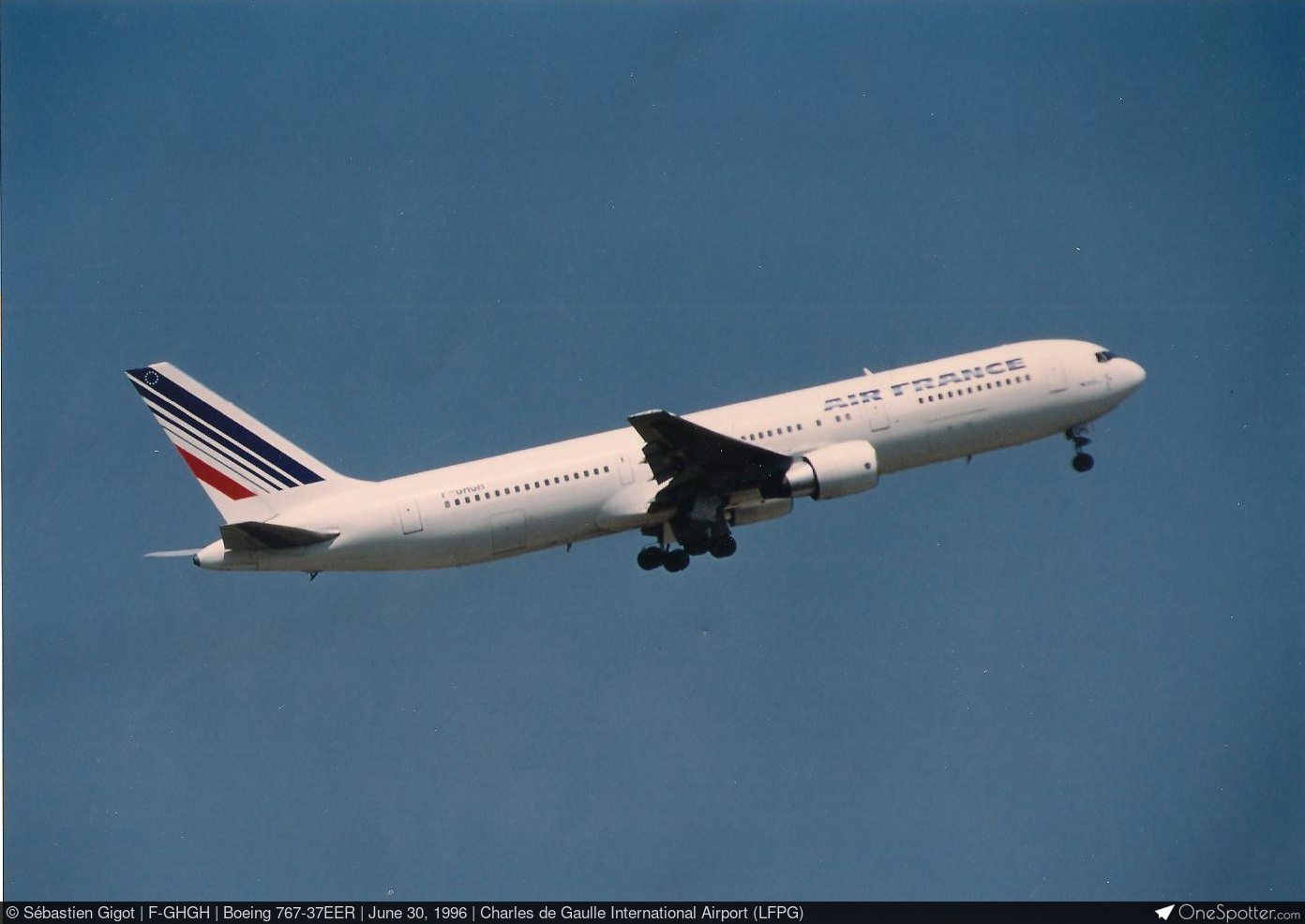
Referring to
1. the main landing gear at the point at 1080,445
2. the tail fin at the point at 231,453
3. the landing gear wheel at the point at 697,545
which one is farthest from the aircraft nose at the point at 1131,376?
the tail fin at the point at 231,453

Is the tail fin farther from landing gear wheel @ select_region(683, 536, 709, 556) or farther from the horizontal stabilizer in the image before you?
landing gear wheel @ select_region(683, 536, 709, 556)

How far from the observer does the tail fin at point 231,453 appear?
187 ft

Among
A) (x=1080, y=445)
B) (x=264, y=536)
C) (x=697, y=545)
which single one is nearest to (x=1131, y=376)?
(x=1080, y=445)

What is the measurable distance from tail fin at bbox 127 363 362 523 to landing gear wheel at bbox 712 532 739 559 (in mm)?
11833

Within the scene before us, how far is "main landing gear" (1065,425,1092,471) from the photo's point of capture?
63.4m

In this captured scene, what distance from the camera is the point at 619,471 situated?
57125 mm

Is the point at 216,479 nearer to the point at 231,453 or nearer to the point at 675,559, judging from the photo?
the point at 231,453

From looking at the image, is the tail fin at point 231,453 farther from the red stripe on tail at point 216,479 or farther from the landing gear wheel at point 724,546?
the landing gear wheel at point 724,546

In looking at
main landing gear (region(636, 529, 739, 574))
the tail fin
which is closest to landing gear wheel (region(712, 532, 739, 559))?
main landing gear (region(636, 529, 739, 574))

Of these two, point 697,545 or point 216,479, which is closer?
point 216,479

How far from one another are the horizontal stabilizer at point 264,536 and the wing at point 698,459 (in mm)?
10613

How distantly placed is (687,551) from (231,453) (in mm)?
15387
